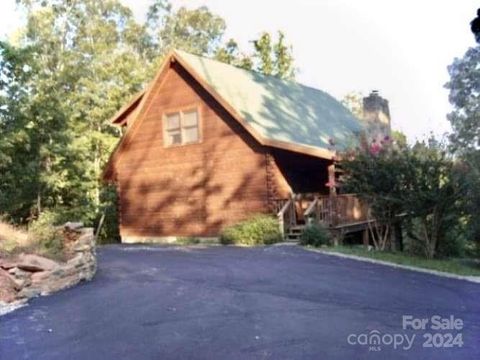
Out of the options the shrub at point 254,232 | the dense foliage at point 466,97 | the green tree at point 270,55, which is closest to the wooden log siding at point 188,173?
the shrub at point 254,232

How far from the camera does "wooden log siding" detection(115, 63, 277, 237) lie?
19.0m

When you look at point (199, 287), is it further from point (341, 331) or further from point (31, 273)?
point (341, 331)

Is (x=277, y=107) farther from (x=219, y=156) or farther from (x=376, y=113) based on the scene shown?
(x=376, y=113)

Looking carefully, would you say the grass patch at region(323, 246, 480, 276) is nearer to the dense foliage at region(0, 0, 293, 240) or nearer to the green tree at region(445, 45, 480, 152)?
the dense foliage at region(0, 0, 293, 240)

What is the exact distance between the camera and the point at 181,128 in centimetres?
2067

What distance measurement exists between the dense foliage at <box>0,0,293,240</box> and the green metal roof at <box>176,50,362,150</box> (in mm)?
5890

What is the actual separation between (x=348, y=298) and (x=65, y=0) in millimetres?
31218

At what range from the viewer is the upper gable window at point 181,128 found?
66.9ft

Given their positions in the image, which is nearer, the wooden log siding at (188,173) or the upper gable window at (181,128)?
the wooden log siding at (188,173)

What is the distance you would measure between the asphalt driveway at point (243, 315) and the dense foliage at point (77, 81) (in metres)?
10.8

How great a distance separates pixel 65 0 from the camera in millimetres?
33781

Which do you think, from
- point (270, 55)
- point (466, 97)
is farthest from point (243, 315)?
point (466, 97)

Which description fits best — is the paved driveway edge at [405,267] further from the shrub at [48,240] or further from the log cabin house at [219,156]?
the shrub at [48,240]

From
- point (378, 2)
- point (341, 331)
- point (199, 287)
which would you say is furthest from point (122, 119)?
point (341, 331)
